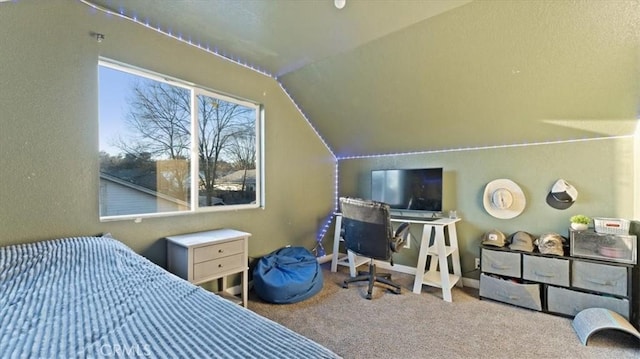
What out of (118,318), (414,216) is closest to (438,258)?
(414,216)

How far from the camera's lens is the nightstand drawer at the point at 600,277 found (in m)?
2.22

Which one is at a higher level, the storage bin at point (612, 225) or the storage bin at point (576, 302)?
the storage bin at point (612, 225)

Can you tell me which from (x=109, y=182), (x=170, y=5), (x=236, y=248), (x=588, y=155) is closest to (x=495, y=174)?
(x=588, y=155)

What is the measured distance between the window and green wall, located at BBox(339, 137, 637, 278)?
210cm

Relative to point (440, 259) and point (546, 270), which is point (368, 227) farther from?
point (546, 270)

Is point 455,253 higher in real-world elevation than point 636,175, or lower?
lower

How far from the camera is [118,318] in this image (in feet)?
3.08

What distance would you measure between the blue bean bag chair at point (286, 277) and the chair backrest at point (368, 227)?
55cm

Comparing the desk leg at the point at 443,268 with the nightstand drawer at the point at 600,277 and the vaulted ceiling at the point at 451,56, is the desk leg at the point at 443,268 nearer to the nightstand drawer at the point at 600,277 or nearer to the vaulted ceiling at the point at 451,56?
the nightstand drawer at the point at 600,277

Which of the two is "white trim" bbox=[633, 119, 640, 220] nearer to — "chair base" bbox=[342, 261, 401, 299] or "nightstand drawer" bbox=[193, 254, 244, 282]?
"chair base" bbox=[342, 261, 401, 299]

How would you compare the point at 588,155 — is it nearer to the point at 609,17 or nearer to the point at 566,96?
the point at 566,96

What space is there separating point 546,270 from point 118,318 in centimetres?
319

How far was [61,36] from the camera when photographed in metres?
1.85

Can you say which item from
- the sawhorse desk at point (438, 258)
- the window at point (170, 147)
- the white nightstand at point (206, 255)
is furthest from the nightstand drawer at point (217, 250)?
the sawhorse desk at point (438, 258)
